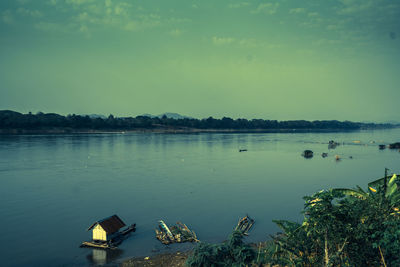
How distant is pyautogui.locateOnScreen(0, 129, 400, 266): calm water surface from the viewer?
22.7 metres

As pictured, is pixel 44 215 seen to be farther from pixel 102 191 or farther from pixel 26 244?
pixel 102 191

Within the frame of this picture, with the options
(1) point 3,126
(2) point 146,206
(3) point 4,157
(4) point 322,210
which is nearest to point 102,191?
(2) point 146,206

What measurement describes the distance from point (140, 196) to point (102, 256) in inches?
706

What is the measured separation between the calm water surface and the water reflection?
0.07 metres

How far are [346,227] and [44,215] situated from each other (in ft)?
99.5

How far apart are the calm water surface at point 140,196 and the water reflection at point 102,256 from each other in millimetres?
71

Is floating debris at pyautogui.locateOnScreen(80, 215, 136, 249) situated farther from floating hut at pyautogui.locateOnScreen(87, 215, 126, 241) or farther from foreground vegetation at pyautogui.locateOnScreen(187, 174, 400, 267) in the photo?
foreground vegetation at pyautogui.locateOnScreen(187, 174, 400, 267)

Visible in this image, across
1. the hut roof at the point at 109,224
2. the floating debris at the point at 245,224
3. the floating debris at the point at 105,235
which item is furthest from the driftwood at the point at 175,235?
the floating debris at the point at 245,224

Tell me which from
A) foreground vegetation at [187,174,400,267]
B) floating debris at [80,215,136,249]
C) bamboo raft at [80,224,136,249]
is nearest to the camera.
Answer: foreground vegetation at [187,174,400,267]

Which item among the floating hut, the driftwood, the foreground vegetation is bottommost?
the driftwood

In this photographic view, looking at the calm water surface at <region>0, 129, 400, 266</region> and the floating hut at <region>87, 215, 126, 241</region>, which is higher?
the floating hut at <region>87, 215, 126, 241</region>

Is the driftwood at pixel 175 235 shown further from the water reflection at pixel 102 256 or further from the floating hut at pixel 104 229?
the floating hut at pixel 104 229

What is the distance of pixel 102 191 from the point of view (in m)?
40.8

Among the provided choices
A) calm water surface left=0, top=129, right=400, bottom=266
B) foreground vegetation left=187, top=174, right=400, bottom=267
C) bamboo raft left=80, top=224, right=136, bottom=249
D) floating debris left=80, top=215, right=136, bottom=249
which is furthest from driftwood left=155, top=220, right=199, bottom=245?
foreground vegetation left=187, top=174, right=400, bottom=267
